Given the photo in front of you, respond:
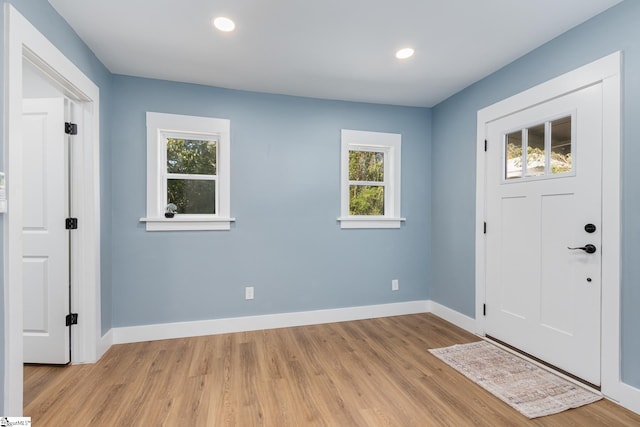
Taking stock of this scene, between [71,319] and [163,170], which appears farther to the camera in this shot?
[163,170]

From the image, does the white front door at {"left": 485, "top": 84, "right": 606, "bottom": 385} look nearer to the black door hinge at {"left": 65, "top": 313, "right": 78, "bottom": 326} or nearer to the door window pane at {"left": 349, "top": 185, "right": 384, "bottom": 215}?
the door window pane at {"left": 349, "top": 185, "right": 384, "bottom": 215}

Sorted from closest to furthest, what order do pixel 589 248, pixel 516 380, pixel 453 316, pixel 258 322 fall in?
pixel 589 248
pixel 516 380
pixel 258 322
pixel 453 316

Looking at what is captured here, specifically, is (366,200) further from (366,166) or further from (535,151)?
(535,151)

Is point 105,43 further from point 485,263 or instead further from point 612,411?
point 612,411

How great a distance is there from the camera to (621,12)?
1920mm

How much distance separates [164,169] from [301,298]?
1998 millimetres

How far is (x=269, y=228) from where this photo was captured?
3.30 metres

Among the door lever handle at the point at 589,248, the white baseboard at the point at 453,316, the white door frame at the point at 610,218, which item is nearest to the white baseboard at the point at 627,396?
the white door frame at the point at 610,218

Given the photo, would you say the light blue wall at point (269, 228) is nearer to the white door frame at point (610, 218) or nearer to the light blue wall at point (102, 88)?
the light blue wall at point (102, 88)

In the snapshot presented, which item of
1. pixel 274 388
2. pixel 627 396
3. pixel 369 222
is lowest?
pixel 274 388

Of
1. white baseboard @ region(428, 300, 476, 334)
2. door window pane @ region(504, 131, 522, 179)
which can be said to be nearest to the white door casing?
door window pane @ region(504, 131, 522, 179)

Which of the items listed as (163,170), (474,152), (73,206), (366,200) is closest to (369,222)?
(366,200)

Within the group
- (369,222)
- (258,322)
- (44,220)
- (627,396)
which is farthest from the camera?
(369,222)

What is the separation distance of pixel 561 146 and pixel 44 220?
4080 millimetres
